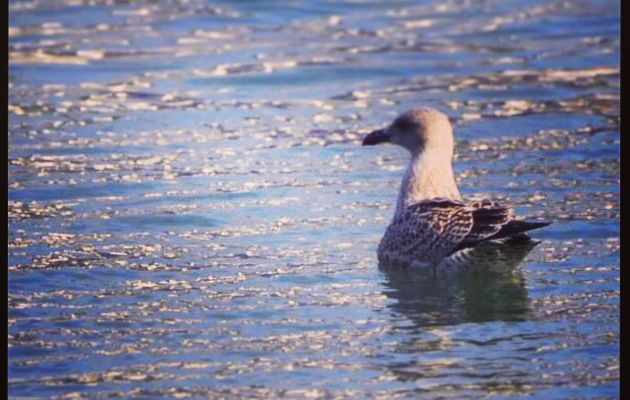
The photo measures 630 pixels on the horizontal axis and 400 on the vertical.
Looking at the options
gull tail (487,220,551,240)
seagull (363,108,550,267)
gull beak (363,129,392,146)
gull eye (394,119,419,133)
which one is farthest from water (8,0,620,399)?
gull eye (394,119,419,133)

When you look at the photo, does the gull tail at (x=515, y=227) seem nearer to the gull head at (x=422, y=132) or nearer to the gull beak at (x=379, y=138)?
the gull head at (x=422, y=132)

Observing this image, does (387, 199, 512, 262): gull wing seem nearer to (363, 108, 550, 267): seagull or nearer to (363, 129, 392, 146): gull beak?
(363, 108, 550, 267): seagull

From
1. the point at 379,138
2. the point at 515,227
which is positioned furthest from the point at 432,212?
the point at 379,138

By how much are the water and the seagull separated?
0.18 metres

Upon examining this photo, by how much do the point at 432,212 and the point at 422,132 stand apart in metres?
0.86

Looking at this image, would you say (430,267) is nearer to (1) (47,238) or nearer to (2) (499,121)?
(1) (47,238)

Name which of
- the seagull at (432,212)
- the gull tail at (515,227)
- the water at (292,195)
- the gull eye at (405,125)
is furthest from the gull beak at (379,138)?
the gull tail at (515,227)

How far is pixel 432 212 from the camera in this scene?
1066cm

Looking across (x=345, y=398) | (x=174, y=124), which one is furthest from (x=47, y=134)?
(x=345, y=398)

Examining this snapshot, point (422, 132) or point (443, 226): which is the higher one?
point (422, 132)

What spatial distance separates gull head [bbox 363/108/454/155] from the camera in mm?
11312

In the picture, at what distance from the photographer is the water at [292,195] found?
8.97 m

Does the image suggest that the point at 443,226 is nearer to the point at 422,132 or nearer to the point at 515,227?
the point at 515,227

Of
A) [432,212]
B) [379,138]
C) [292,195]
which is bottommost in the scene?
[292,195]
